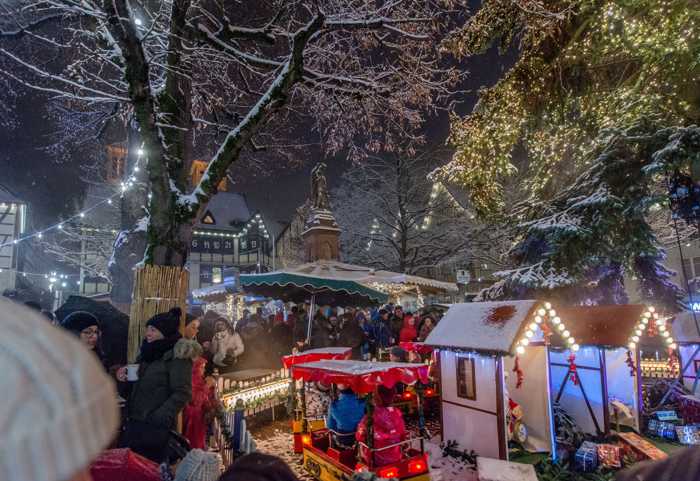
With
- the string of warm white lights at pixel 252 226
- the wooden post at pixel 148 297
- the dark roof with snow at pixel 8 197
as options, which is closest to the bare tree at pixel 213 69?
the wooden post at pixel 148 297

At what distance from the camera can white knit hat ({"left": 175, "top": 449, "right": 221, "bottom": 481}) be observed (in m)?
2.47

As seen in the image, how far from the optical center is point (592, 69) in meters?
8.98

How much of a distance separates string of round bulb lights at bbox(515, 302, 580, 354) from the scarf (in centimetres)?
552

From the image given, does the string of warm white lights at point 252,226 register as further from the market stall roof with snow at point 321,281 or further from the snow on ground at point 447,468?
the snow on ground at point 447,468

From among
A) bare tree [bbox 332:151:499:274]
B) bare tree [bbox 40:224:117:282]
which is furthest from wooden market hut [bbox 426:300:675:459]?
bare tree [bbox 40:224:117:282]

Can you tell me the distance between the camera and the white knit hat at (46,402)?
0.53 m

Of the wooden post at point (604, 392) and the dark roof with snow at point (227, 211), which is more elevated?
the dark roof with snow at point (227, 211)

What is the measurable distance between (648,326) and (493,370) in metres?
4.94

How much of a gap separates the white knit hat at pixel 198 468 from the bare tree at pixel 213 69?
3.93 meters

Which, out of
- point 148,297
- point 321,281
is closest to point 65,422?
point 148,297

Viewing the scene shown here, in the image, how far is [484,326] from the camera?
306 inches

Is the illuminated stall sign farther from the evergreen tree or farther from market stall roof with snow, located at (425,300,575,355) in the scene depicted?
market stall roof with snow, located at (425,300,575,355)

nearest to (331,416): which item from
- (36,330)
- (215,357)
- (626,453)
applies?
(215,357)

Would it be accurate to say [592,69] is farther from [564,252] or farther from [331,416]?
[331,416]
